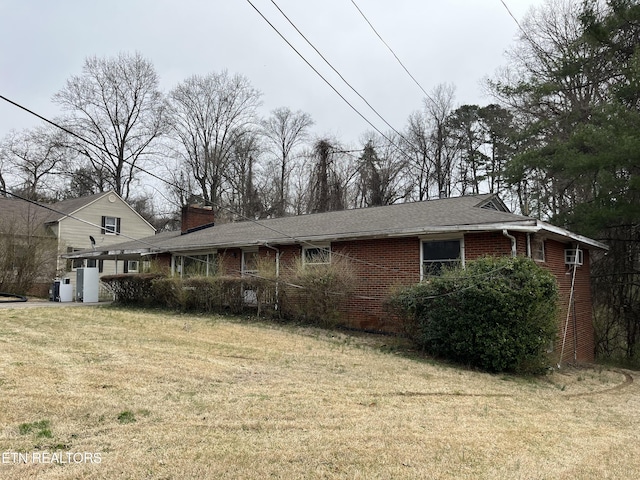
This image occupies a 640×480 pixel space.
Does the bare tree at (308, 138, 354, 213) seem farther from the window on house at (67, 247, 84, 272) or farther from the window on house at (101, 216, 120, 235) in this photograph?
the window on house at (67, 247, 84, 272)

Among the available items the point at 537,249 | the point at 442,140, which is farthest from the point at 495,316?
the point at 442,140

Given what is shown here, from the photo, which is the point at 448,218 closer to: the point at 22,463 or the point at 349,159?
the point at 22,463

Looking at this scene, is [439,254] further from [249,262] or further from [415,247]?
[249,262]

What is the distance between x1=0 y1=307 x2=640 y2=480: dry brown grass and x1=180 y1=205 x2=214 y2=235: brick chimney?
13086 mm

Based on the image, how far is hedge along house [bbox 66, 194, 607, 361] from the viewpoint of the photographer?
435 inches

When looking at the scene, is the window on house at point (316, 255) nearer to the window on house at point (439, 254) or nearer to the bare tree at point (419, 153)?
the window on house at point (439, 254)

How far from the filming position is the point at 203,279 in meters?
14.4

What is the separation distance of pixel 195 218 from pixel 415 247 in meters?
13.3

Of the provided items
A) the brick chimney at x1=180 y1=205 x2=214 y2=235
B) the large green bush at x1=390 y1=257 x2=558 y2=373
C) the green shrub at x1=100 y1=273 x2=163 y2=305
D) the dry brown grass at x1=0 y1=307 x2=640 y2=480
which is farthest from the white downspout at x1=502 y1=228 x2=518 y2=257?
the brick chimney at x1=180 y1=205 x2=214 y2=235

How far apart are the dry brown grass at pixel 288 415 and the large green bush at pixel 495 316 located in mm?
577

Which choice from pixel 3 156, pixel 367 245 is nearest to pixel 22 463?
pixel 367 245

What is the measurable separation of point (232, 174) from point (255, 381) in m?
33.2

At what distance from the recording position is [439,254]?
11797 millimetres

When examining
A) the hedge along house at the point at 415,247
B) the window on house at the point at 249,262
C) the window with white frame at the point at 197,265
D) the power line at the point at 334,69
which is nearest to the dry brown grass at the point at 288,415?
the hedge along house at the point at 415,247
